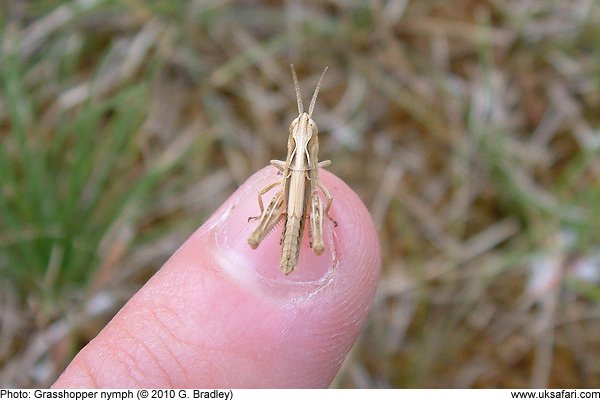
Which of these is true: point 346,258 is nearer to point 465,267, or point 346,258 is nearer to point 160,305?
point 160,305

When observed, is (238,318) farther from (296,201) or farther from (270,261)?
(296,201)

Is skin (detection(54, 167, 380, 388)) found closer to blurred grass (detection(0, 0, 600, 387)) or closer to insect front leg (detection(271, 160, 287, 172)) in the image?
insect front leg (detection(271, 160, 287, 172))

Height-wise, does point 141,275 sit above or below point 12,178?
below

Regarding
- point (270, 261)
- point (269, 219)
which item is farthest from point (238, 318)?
point (269, 219)

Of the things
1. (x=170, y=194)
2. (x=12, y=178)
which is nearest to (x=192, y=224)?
(x=170, y=194)

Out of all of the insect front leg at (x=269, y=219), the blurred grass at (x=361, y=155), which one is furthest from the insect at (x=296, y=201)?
the blurred grass at (x=361, y=155)

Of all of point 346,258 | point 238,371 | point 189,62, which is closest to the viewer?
point 238,371

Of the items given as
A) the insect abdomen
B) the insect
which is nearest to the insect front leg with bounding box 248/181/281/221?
the insect

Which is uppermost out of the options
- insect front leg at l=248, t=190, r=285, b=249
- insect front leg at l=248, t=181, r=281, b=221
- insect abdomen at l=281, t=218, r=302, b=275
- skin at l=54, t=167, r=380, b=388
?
insect front leg at l=248, t=181, r=281, b=221
